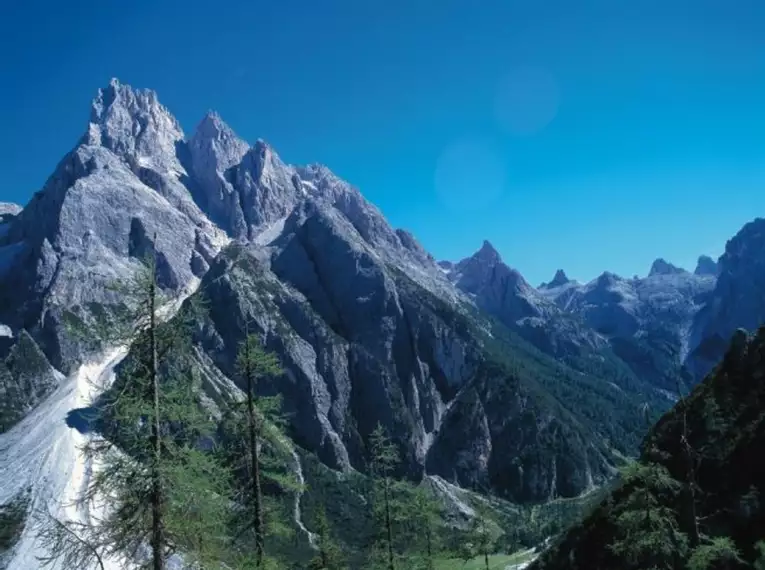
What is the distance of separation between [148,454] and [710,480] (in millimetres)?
56511

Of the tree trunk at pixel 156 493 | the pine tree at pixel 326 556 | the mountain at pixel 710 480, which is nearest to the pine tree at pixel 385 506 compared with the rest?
the pine tree at pixel 326 556

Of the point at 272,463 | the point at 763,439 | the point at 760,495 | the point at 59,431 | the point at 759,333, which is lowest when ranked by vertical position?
the point at 59,431

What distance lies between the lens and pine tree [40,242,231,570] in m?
15.2

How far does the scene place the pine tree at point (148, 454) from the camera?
50.0 ft

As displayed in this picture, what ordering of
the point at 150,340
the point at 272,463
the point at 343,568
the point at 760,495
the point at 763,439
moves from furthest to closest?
the point at 763,439 → the point at 760,495 → the point at 343,568 → the point at 272,463 → the point at 150,340

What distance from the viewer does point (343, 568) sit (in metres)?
39.6

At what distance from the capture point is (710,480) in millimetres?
55344

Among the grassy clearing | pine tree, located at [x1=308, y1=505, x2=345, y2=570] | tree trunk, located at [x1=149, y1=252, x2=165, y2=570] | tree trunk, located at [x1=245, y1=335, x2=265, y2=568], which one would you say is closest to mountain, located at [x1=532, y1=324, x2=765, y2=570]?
pine tree, located at [x1=308, y1=505, x2=345, y2=570]

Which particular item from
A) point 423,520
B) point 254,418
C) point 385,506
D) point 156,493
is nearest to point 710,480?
point 423,520

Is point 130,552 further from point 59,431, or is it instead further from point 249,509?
point 59,431

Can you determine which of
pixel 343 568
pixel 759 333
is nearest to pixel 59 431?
pixel 343 568

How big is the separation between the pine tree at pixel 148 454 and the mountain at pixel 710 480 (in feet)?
116

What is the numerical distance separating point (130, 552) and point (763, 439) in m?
57.6

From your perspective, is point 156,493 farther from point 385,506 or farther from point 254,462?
point 385,506
